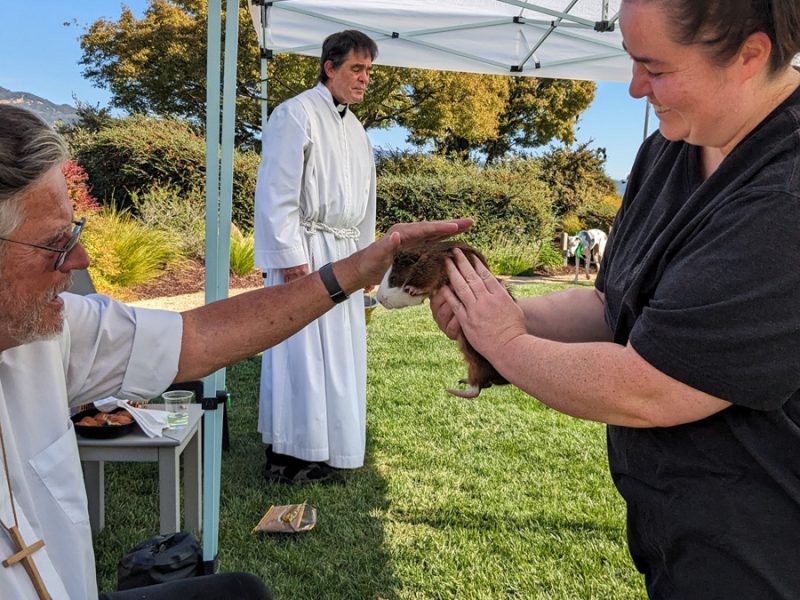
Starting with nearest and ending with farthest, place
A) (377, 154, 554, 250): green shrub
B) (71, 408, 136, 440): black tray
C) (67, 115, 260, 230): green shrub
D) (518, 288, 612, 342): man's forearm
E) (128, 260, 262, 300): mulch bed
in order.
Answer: (518, 288, 612, 342): man's forearm < (71, 408, 136, 440): black tray < (128, 260, 262, 300): mulch bed < (67, 115, 260, 230): green shrub < (377, 154, 554, 250): green shrub

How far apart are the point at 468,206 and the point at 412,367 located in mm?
11283

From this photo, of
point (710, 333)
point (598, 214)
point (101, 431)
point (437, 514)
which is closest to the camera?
point (710, 333)

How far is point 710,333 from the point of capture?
1135 mm

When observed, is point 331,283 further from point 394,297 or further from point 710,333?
point 710,333

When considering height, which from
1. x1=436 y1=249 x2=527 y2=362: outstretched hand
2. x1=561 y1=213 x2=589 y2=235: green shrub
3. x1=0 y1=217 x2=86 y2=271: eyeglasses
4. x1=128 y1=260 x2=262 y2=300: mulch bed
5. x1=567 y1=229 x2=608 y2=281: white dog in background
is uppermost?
x1=0 y1=217 x2=86 y2=271: eyeglasses

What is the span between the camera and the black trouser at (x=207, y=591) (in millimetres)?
2012

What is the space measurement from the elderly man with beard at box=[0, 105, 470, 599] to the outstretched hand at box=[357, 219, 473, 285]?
241 mm

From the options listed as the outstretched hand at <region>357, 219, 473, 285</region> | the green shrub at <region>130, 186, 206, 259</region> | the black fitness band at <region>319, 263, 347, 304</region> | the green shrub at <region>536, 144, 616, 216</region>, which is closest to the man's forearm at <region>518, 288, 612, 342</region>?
the outstretched hand at <region>357, 219, 473, 285</region>

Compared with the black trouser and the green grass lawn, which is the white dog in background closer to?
the green grass lawn

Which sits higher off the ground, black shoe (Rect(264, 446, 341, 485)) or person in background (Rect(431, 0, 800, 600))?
person in background (Rect(431, 0, 800, 600))

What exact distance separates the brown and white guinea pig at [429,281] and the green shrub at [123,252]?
9.56 metres

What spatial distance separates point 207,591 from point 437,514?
2.38m

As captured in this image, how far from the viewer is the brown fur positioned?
193 cm

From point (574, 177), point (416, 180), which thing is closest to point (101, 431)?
point (416, 180)
